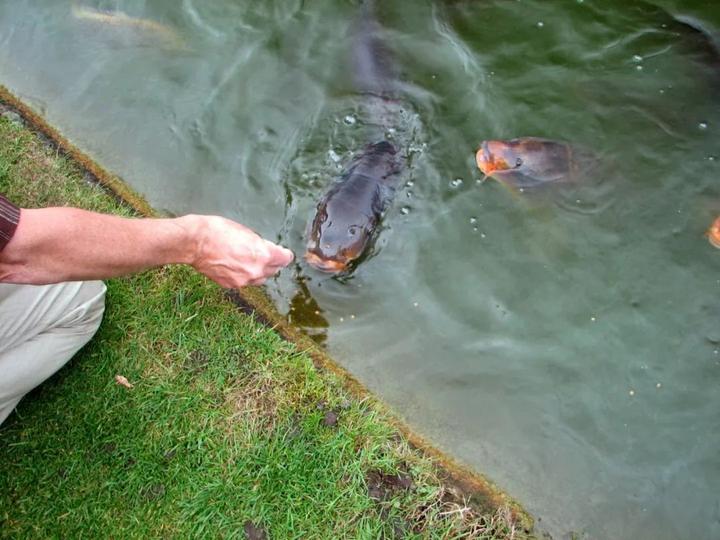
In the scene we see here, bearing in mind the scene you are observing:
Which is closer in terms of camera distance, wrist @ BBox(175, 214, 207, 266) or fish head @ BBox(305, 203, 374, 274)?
wrist @ BBox(175, 214, 207, 266)

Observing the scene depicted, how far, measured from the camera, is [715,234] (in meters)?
3.81

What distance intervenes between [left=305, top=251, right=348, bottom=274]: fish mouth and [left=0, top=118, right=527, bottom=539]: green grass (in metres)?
0.47

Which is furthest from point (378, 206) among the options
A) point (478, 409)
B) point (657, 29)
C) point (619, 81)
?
point (657, 29)

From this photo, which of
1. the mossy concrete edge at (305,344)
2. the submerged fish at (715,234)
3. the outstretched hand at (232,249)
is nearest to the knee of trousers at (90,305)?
the mossy concrete edge at (305,344)

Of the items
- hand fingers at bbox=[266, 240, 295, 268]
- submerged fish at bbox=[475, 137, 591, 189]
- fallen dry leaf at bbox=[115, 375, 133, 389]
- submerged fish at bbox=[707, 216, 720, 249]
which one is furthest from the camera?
submerged fish at bbox=[475, 137, 591, 189]

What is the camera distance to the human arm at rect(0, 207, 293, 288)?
8.23 ft

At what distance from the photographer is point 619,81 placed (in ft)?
14.8

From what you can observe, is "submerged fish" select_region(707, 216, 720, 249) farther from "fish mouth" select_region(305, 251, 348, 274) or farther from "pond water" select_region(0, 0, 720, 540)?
"fish mouth" select_region(305, 251, 348, 274)

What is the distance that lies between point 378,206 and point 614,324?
150cm

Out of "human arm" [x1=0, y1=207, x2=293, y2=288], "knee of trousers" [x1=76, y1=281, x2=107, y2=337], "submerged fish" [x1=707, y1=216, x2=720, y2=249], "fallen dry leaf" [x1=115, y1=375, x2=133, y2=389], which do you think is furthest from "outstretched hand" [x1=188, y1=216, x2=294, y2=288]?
"submerged fish" [x1=707, y1=216, x2=720, y2=249]

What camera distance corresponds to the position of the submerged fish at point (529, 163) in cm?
404

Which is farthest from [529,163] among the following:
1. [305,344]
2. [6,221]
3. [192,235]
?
[6,221]

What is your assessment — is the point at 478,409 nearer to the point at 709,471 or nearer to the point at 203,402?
the point at 709,471

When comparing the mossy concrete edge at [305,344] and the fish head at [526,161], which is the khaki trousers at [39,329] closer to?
the mossy concrete edge at [305,344]
